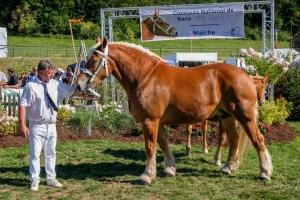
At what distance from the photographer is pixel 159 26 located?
15.2 meters

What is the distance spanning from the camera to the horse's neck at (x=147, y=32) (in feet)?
50.5

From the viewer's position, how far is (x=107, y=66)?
22.5 feet

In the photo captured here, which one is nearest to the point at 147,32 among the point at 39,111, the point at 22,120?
the point at 39,111

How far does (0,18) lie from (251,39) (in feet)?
118

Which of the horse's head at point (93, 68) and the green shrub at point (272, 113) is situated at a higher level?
the horse's head at point (93, 68)

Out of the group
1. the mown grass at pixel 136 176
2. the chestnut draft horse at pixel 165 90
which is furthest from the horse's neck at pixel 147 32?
the chestnut draft horse at pixel 165 90

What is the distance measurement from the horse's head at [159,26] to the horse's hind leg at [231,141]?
26.8ft

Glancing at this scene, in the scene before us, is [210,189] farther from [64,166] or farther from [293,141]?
[293,141]

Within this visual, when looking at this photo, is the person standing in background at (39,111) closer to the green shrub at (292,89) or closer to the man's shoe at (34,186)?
the man's shoe at (34,186)

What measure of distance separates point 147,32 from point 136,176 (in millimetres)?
8965

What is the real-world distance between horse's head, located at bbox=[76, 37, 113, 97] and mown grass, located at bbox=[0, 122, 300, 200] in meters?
1.60

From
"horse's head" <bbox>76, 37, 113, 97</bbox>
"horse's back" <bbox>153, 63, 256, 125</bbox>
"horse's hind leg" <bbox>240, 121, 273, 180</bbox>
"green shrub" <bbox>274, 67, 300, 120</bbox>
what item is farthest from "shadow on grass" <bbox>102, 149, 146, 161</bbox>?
"green shrub" <bbox>274, 67, 300, 120</bbox>

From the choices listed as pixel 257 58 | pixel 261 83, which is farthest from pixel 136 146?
pixel 257 58

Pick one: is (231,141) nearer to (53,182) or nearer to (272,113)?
(53,182)
